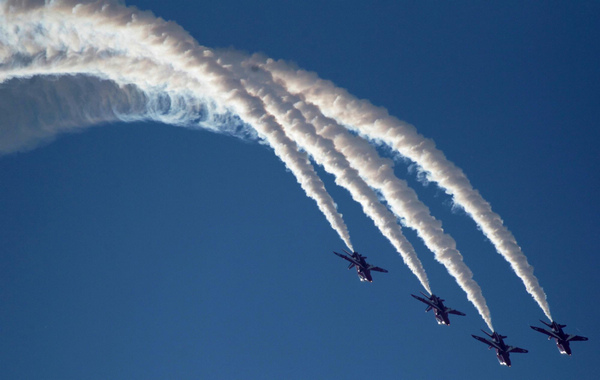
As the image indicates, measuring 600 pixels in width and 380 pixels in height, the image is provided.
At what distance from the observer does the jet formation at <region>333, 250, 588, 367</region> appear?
40188mm

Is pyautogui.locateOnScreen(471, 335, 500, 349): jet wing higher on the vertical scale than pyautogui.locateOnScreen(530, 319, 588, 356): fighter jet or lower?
lower

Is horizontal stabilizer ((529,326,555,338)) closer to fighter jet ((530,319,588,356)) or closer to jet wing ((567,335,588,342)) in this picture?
fighter jet ((530,319,588,356))

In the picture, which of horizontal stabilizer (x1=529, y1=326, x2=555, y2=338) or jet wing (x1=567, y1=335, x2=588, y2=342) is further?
horizontal stabilizer (x1=529, y1=326, x2=555, y2=338)

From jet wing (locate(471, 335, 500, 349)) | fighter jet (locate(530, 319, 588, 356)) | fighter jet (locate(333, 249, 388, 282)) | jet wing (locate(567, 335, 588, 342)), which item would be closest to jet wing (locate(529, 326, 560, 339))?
fighter jet (locate(530, 319, 588, 356))

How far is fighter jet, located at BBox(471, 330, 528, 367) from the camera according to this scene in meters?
41.6

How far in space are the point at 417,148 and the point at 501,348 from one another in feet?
53.6

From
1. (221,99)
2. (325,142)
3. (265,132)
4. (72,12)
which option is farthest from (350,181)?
(72,12)

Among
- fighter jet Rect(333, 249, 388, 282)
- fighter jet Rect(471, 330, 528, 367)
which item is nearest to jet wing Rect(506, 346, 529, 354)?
fighter jet Rect(471, 330, 528, 367)

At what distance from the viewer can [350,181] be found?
3350 centimetres

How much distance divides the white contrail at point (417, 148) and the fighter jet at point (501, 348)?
492 centimetres

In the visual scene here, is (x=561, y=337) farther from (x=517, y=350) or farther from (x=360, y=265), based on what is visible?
(x=360, y=265)

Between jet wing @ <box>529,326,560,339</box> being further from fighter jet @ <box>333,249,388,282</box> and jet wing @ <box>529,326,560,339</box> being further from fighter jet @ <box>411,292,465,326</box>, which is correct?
fighter jet @ <box>333,249,388,282</box>

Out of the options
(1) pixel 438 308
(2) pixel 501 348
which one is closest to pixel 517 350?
(2) pixel 501 348

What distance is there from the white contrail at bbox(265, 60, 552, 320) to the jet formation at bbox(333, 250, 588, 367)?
4063 millimetres
